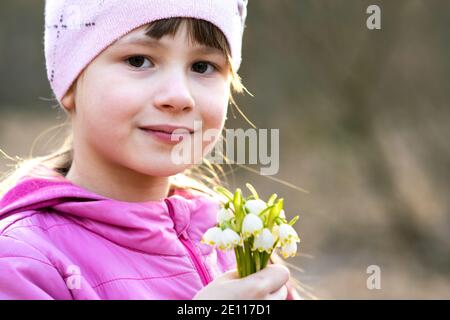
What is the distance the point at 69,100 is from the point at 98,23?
0.76 feet

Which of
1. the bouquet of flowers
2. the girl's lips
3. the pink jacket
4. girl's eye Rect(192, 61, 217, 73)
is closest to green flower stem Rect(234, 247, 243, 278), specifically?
the bouquet of flowers

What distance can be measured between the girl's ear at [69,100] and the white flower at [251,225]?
2.15ft

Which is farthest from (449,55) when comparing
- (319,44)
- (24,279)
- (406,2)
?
(24,279)

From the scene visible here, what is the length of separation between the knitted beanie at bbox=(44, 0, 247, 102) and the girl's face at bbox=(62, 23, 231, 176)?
0.10ft

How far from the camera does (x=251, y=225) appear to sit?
1623 mm

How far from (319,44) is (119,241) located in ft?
14.2

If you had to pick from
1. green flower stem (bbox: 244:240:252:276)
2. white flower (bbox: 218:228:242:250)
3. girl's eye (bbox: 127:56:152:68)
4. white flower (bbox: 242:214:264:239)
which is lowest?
green flower stem (bbox: 244:240:252:276)

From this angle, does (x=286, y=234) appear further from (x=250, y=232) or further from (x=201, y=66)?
(x=201, y=66)

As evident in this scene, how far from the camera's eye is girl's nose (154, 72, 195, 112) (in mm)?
1832

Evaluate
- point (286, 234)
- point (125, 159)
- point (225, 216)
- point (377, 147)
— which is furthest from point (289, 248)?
point (377, 147)

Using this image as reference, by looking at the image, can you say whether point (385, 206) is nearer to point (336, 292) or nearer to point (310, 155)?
point (336, 292)

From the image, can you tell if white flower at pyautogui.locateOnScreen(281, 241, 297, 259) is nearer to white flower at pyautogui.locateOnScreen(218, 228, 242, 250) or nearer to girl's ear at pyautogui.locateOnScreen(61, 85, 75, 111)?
white flower at pyautogui.locateOnScreen(218, 228, 242, 250)

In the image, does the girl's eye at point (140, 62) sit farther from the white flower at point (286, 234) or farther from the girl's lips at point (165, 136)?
the white flower at point (286, 234)

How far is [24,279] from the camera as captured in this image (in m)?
1.66
